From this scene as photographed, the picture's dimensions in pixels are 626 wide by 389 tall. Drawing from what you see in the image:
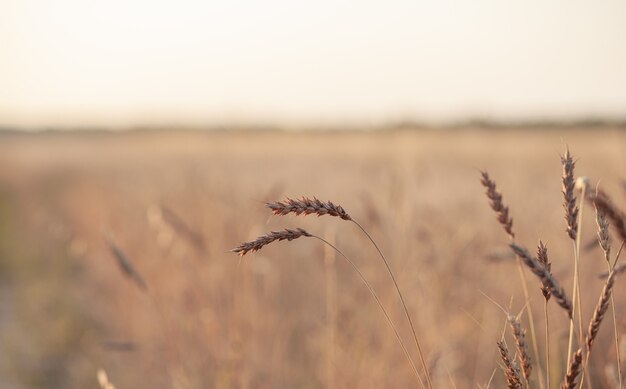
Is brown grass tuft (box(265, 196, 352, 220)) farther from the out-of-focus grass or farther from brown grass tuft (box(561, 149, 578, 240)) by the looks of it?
the out-of-focus grass

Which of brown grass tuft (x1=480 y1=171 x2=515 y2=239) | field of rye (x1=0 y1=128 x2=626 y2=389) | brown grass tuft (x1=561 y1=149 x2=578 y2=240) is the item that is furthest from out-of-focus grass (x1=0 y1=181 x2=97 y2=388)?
brown grass tuft (x1=561 y1=149 x2=578 y2=240)

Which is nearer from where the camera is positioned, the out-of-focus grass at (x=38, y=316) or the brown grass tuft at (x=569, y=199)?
the brown grass tuft at (x=569, y=199)

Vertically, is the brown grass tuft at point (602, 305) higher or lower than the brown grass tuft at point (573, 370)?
higher

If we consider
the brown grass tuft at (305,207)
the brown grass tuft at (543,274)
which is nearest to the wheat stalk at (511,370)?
the brown grass tuft at (543,274)

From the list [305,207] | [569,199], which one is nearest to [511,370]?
[569,199]

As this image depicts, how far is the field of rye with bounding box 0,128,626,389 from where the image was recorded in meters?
1.31

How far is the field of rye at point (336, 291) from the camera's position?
1.31 meters

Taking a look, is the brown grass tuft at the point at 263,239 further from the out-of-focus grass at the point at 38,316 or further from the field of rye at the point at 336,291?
the out-of-focus grass at the point at 38,316

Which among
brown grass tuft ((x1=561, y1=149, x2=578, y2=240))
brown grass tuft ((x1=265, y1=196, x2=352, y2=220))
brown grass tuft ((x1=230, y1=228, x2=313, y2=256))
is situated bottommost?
brown grass tuft ((x1=230, y1=228, x2=313, y2=256))

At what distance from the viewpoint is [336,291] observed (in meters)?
3.89

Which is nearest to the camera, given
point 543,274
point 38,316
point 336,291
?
point 543,274

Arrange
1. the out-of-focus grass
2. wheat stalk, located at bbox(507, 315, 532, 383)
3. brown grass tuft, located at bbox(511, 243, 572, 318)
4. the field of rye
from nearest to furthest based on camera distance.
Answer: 1. brown grass tuft, located at bbox(511, 243, 572, 318)
2. wheat stalk, located at bbox(507, 315, 532, 383)
3. the field of rye
4. the out-of-focus grass

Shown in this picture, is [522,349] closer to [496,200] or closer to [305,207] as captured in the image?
[496,200]

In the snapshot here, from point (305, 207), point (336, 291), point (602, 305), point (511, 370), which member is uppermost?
point (305, 207)
